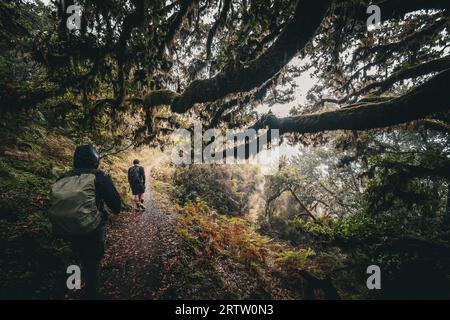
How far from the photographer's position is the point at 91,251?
3.68 metres

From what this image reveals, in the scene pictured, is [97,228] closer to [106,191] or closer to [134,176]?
[106,191]

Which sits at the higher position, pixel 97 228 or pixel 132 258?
pixel 97 228

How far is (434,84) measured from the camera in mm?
3791

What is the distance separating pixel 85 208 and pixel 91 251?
73 cm

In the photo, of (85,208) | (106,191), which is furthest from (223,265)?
(85,208)

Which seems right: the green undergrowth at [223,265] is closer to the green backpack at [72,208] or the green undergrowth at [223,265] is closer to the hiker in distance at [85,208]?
the hiker in distance at [85,208]

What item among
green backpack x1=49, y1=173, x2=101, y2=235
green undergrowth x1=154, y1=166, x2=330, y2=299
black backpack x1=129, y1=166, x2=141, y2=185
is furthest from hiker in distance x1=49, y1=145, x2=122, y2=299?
black backpack x1=129, y1=166, x2=141, y2=185

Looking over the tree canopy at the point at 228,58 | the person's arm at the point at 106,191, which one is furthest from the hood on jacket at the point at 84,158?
the tree canopy at the point at 228,58

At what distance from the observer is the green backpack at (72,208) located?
3316 mm

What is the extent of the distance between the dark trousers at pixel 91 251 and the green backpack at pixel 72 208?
6.7 inches

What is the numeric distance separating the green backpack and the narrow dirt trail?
2296 millimetres
